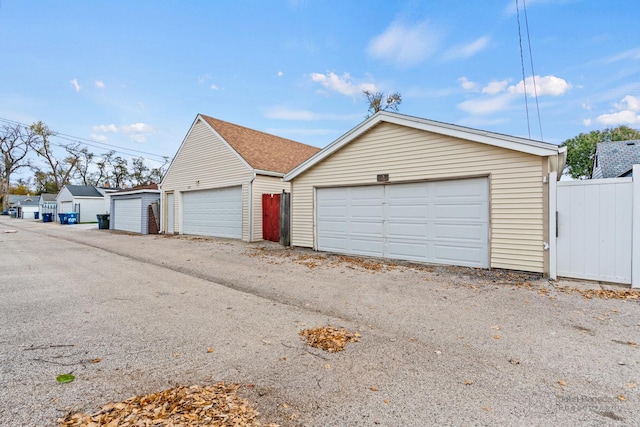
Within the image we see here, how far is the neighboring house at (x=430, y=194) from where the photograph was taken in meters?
6.42

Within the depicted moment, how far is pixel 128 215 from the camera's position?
734 inches

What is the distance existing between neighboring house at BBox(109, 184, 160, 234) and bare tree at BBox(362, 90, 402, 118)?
1769 cm

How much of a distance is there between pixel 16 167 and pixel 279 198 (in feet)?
180

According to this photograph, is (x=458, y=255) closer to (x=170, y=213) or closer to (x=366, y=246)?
(x=366, y=246)

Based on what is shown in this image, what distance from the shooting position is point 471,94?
13844 millimetres

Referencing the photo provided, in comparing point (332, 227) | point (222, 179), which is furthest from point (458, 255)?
point (222, 179)

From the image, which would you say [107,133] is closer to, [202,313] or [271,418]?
[202,313]

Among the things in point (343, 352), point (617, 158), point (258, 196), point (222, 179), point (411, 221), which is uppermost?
point (617, 158)

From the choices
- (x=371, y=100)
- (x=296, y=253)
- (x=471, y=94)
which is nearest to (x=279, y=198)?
(x=296, y=253)

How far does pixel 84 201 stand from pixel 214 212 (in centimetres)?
2464

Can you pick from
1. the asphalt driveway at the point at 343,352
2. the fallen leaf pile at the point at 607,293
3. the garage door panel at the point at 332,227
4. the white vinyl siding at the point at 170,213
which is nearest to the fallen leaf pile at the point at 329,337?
the asphalt driveway at the point at 343,352

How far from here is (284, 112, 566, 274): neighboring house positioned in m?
6.42

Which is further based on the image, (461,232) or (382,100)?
(382,100)

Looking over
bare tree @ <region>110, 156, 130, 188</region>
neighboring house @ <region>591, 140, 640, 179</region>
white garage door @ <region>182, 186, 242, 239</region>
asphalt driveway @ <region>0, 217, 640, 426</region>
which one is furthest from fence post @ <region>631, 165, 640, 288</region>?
bare tree @ <region>110, 156, 130, 188</region>
